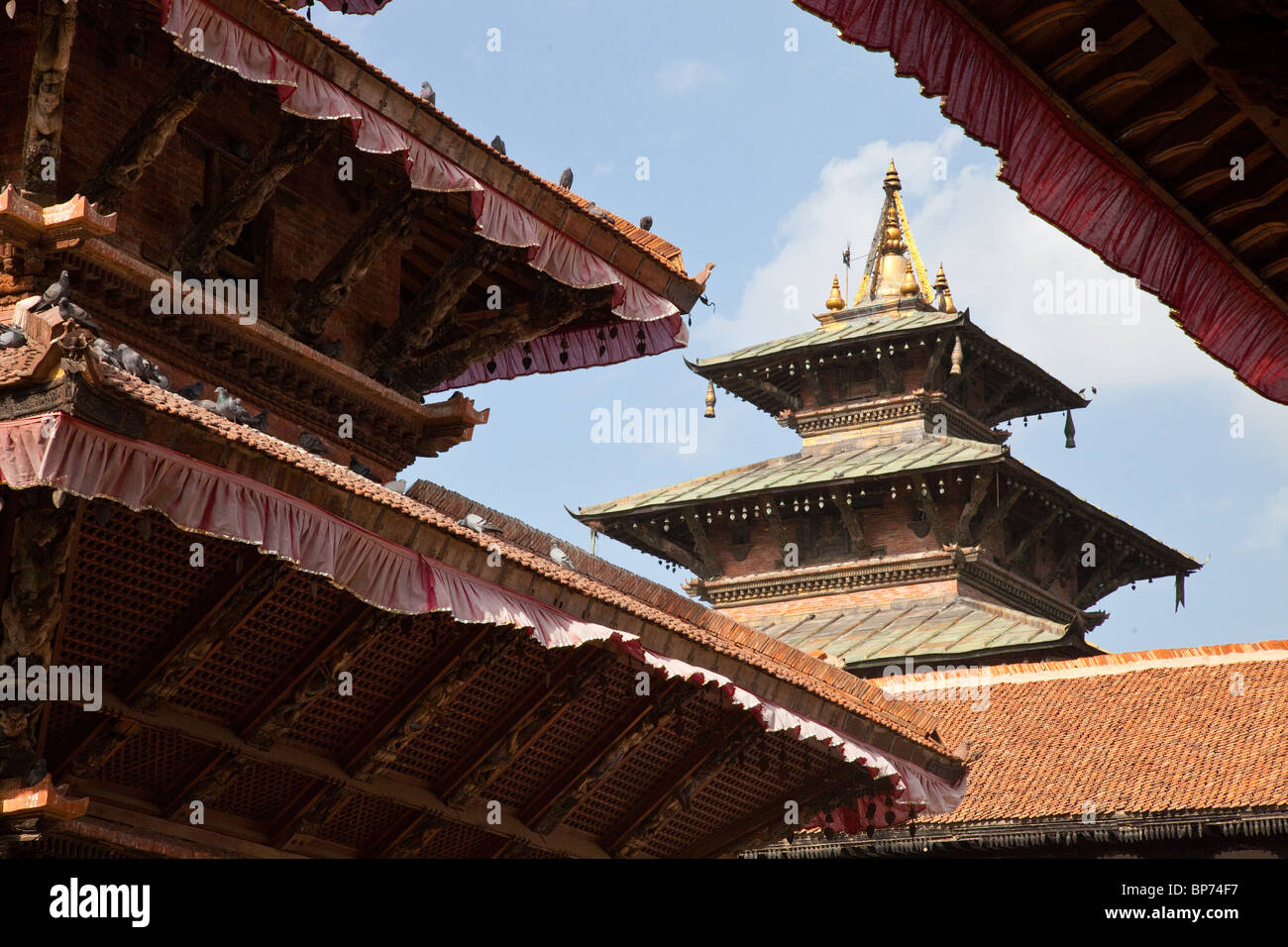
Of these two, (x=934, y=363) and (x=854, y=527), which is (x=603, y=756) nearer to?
(x=854, y=527)

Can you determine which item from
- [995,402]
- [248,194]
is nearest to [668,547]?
[995,402]

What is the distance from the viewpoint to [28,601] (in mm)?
10305

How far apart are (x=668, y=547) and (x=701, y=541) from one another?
30.4 inches

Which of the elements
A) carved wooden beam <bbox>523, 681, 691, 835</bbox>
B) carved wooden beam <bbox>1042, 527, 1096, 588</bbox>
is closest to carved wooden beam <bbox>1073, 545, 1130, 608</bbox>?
carved wooden beam <bbox>1042, 527, 1096, 588</bbox>

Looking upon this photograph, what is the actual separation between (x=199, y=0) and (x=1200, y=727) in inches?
649

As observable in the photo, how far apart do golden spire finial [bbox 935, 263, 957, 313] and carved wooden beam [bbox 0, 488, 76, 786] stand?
32.3 metres

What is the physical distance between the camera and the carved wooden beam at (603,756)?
15.0 metres

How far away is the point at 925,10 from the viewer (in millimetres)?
6172

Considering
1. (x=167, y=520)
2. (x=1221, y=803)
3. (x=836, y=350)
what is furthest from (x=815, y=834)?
(x=836, y=350)

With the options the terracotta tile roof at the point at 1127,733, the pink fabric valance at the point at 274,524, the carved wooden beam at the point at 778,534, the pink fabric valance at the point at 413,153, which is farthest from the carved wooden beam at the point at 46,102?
the carved wooden beam at the point at 778,534

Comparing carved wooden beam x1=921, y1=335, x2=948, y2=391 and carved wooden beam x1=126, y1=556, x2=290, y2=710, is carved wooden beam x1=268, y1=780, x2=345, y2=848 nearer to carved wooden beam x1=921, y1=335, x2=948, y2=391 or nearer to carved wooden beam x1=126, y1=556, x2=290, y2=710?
carved wooden beam x1=126, y1=556, x2=290, y2=710

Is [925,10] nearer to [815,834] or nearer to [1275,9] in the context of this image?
[1275,9]

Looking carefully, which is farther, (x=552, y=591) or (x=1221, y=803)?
(x=1221, y=803)

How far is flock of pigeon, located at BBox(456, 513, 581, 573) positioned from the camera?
1323cm
